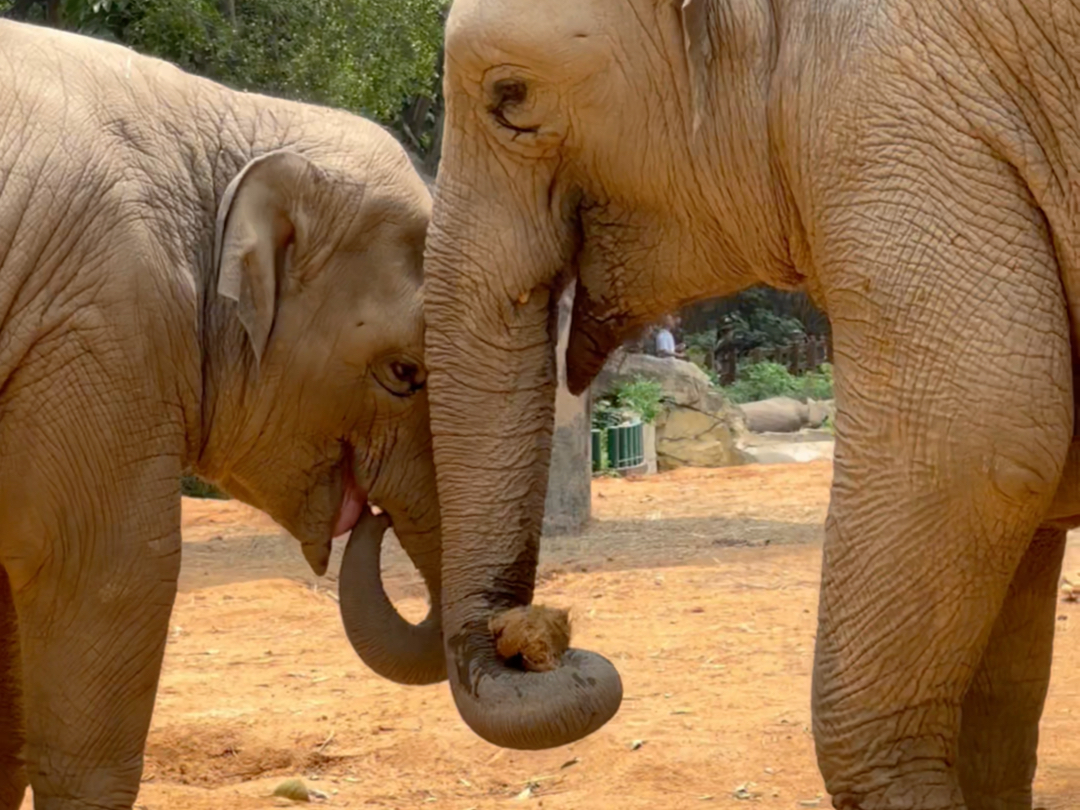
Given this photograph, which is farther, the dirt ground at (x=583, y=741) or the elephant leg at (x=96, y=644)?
the dirt ground at (x=583, y=741)

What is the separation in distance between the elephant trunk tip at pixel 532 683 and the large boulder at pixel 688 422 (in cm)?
1535

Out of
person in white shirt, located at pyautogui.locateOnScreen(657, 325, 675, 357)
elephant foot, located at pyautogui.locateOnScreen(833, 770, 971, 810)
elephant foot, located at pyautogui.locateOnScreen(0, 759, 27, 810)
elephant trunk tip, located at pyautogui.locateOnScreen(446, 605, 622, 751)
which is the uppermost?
person in white shirt, located at pyautogui.locateOnScreen(657, 325, 675, 357)

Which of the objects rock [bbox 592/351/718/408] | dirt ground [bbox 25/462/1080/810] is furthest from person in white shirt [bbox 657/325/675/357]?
dirt ground [bbox 25/462/1080/810]

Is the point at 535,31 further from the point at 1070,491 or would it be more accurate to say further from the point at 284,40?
the point at 284,40

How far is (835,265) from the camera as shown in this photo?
3.75 meters

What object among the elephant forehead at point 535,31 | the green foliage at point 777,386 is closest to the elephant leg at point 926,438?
the elephant forehead at point 535,31

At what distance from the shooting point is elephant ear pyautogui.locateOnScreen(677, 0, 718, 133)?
4.01m

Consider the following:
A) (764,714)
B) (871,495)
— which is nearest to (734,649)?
(764,714)

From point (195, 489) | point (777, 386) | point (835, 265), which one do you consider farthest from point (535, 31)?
point (777, 386)

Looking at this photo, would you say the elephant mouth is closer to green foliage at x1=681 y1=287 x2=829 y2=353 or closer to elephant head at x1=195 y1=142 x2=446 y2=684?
elephant head at x1=195 y1=142 x2=446 y2=684

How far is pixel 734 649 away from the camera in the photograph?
8.62m

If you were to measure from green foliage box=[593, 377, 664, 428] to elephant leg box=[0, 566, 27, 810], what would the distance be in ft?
44.2

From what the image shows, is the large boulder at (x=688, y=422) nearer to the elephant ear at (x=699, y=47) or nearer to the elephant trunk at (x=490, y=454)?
the elephant trunk at (x=490, y=454)

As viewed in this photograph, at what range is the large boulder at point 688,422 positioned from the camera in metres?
20.0
